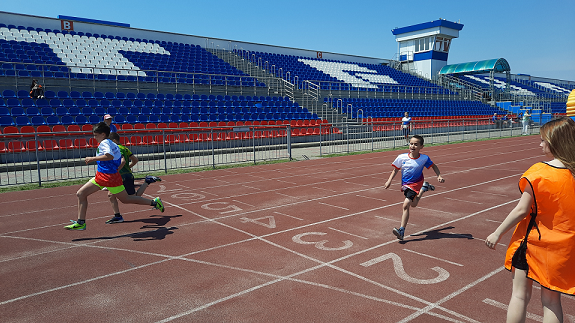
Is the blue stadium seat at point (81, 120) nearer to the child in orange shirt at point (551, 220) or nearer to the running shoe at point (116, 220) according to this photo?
the running shoe at point (116, 220)

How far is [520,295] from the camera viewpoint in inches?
105

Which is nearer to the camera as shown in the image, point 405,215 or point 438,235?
point 405,215

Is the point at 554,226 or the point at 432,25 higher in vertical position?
the point at 432,25

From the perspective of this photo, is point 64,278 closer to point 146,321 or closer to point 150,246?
point 150,246

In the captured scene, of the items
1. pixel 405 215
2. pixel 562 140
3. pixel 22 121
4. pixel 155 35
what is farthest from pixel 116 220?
pixel 155 35

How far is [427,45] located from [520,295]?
52674mm

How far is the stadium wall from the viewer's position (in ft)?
81.9

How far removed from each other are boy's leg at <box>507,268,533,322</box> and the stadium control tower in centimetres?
5103

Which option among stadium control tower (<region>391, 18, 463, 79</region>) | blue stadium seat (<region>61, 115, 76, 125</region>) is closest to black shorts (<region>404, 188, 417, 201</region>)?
blue stadium seat (<region>61, 115, 76, 125</region>)

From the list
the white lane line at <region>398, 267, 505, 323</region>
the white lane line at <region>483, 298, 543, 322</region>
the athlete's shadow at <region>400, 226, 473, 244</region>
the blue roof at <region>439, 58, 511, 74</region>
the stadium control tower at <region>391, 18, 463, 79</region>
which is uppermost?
the stadium control tower at <region>391, 18, 463, 79</region>

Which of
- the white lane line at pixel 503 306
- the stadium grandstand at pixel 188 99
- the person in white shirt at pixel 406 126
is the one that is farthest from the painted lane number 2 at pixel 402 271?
the person in white shirt at pixel 406 126

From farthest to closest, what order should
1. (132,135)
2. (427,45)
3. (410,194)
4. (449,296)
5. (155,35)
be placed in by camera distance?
(427,45) < (155,35) < (132,135) < (410,194) < (449,296)

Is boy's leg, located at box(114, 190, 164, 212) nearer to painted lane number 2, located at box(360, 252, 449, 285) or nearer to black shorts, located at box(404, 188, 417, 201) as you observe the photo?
painted lane number 2, located at box(360, 252, 449, 285)

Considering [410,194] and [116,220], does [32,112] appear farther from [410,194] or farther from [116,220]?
[410,194]
